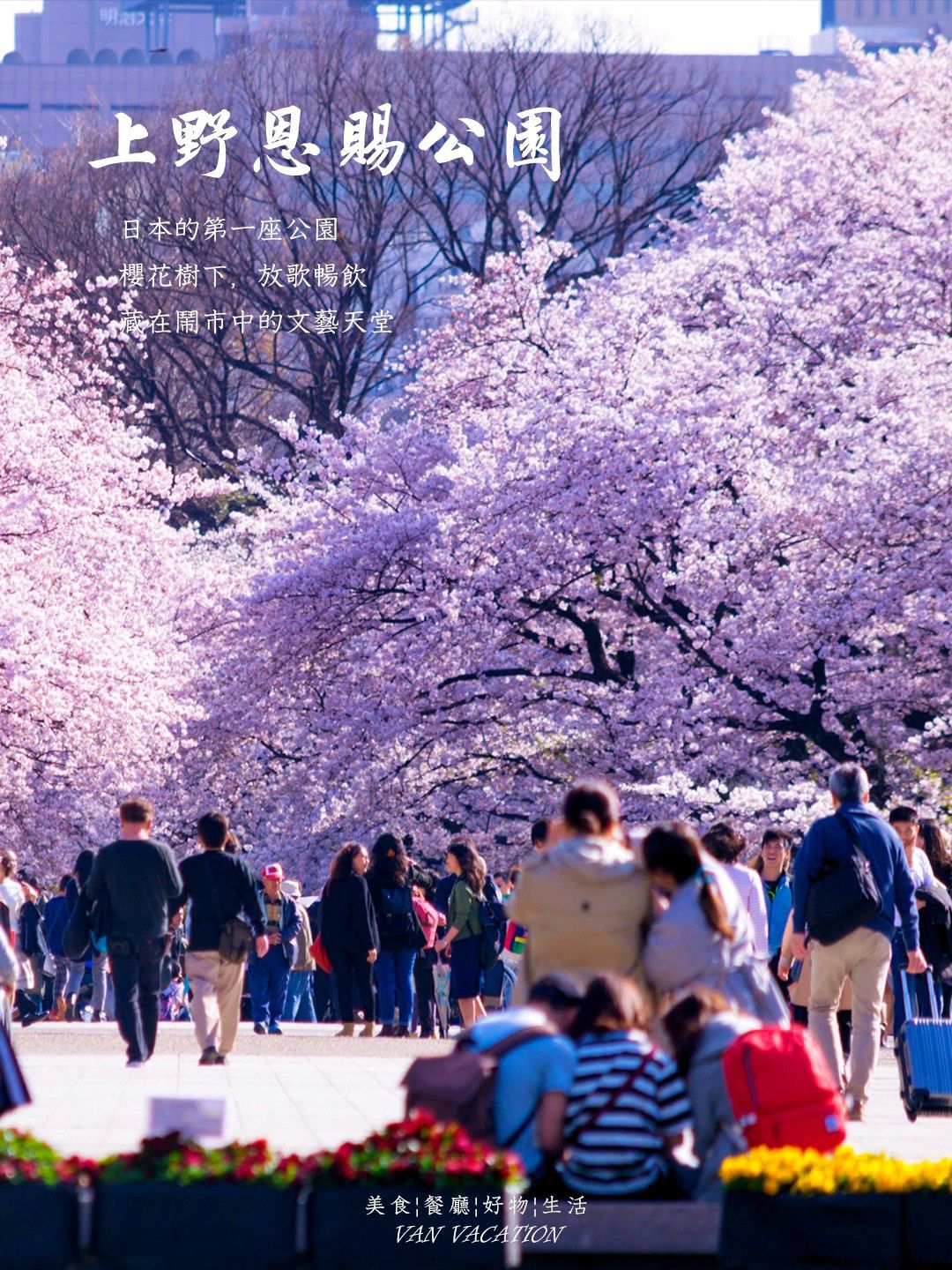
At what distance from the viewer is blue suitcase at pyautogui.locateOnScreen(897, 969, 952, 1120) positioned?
11.0m

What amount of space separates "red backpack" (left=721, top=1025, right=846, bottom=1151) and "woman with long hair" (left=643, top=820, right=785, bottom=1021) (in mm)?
1137

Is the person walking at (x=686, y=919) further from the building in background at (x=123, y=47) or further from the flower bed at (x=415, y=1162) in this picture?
the building in background at (x=123, y=47)

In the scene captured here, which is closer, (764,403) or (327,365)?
(764,403)

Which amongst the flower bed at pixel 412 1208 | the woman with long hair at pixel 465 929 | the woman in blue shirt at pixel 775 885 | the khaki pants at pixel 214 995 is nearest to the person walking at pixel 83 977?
the woman with long hair at pixel 465 929

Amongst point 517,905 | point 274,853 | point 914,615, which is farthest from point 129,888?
point 274,853

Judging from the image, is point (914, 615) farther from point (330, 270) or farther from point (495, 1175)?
point (330, 270)

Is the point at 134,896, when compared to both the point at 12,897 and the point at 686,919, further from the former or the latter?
the point at 12,897

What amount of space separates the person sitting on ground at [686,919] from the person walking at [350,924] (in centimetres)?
879

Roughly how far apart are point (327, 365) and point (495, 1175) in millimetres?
39599

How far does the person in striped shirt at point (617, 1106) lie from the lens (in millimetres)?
6551

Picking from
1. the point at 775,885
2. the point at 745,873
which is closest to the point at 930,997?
the point at 775,885

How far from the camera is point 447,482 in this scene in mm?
25250

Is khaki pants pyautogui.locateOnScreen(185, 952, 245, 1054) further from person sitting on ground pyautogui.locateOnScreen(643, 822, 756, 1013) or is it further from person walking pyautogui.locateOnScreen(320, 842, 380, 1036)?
person sitting on ground pyautogui.locateOnScreen(643, 822, 756, 1013)

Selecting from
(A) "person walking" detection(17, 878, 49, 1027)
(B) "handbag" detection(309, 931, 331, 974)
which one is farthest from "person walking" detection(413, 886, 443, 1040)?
(A) "person walking" detection(17, 878, 49, 1027)
